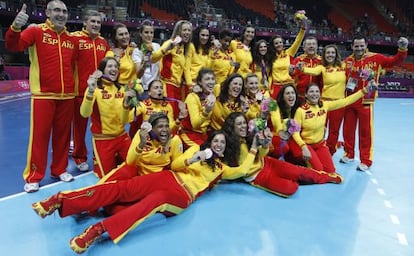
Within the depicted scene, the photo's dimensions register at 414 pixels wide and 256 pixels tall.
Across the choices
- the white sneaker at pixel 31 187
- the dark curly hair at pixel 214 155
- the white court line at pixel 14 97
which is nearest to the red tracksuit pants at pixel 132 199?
the dark curly hair at pixel 214 155

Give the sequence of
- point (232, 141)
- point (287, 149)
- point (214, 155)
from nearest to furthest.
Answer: point (214, 155) → point (232, 141) → point (287, 149)

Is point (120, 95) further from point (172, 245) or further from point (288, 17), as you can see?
point (288, 17)

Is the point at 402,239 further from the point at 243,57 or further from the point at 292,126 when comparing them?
the point at 243,57

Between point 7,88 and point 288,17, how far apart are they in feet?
51.9

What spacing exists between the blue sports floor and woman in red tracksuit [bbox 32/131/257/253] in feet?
0.45

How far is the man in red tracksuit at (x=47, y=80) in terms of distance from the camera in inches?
142

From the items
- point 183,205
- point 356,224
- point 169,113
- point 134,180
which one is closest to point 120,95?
point 169,113

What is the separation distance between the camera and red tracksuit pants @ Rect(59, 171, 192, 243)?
270 cm

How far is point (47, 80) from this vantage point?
3666 millimetres

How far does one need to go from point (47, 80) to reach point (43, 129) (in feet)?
1.59

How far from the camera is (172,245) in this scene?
276cm

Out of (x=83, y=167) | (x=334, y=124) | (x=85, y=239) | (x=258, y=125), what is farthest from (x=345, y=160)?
(x=85, y=239)

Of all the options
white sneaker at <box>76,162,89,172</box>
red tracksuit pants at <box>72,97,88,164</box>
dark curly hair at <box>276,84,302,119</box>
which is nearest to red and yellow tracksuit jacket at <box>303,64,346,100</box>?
dark curly hair at <box>276,84,302,119</box>

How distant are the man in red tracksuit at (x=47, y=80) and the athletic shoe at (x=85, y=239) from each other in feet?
4.56
